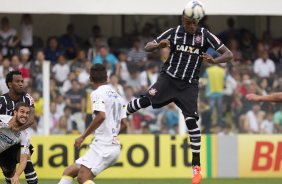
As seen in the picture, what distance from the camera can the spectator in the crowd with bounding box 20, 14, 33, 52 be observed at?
24.7 metres

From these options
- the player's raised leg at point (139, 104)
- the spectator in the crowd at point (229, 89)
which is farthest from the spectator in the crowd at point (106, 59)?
the player's raised leg at point (139, 104)

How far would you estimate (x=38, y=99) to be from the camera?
71.2 feet

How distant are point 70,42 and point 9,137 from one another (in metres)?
10.8

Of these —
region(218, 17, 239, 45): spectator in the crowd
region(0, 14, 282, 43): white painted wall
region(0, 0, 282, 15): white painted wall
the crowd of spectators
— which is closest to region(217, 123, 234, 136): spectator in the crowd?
the crowd of spectators

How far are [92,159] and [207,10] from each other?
39.0 feet

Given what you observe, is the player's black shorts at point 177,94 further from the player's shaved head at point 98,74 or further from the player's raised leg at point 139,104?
the player's shaved head at point 98,74

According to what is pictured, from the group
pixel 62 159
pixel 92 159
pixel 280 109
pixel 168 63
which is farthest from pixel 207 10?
pixel 92 159

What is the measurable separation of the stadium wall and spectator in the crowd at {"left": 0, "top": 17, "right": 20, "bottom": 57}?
3321 mm

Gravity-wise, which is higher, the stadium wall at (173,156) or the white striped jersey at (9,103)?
the white striped jersey at (9,103)

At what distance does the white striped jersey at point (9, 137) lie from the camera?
14.7 m

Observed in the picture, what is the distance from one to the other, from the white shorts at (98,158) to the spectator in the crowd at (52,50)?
10949 mm

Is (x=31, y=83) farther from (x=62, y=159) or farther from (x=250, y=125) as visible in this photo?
(x=250, y=125)

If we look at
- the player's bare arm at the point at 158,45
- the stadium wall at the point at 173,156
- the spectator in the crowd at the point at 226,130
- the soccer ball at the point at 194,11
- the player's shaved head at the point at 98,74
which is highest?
the soccer ball at the point at 194,11

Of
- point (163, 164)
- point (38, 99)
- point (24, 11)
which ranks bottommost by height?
point (163, 164)
